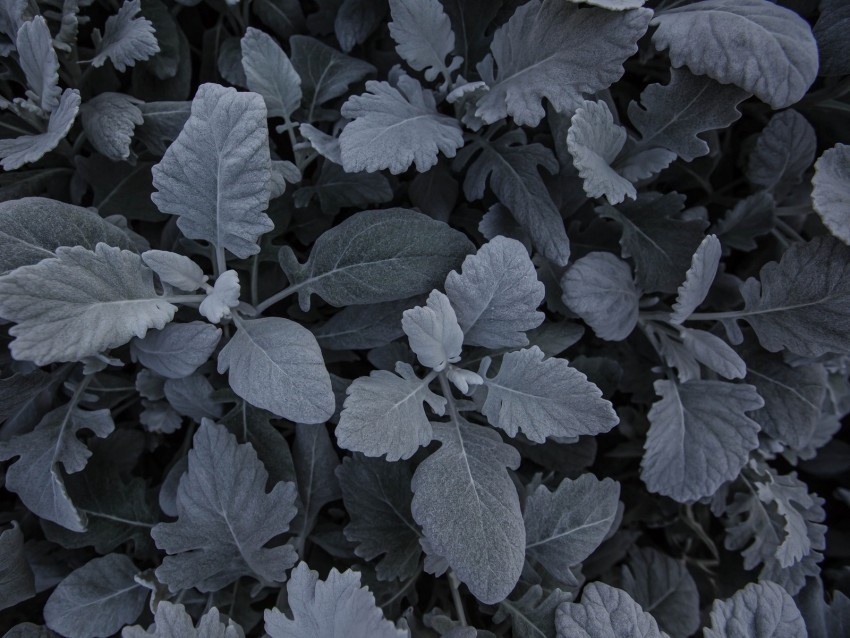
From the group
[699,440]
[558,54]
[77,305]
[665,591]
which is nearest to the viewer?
[77,305]

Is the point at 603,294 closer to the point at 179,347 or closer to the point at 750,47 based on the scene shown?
the point at 750,47

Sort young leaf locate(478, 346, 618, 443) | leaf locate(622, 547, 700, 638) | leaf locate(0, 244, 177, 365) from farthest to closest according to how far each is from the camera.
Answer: leaf locate(622, 547, 700, 638) < young leaf locate(478, 346, 618, 443) < leaf locate(0, 244, 177, 365)

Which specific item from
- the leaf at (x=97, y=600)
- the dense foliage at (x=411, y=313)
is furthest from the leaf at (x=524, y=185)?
the leaf at (x=97, y=600)

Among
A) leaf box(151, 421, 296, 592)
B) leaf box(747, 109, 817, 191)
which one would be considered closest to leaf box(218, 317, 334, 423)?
leaf box(151, 421, 296, 592)

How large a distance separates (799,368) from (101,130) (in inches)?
42.7

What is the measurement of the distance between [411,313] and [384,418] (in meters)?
0.13

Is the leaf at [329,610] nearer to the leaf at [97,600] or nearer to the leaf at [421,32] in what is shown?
the leaf at [97,600]

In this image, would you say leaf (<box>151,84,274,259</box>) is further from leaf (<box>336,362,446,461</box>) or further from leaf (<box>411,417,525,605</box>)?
leaf (<box>411,417,525,605</box>)

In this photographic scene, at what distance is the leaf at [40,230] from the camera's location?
31.3 inches

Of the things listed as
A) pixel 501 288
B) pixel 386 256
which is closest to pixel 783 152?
pixel 501 288

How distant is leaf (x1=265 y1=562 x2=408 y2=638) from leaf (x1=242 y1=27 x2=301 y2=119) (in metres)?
0.62

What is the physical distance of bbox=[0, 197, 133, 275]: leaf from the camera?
31.3 inches

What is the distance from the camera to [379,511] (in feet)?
3.24

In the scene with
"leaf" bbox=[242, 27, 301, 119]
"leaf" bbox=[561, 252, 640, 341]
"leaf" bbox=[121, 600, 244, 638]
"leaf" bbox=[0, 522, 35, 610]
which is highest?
"leaf" bbox=[242, 27, 301, 119]
